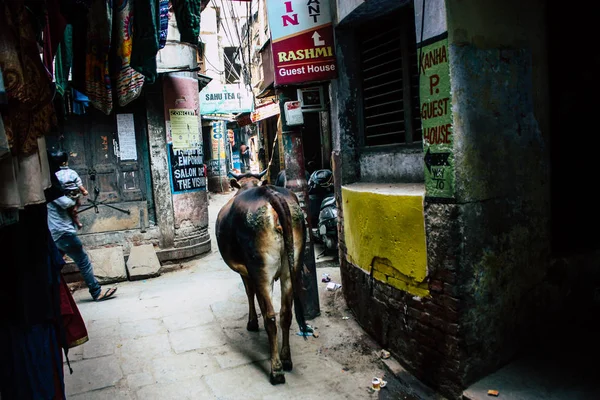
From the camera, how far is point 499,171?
3361 millimetres

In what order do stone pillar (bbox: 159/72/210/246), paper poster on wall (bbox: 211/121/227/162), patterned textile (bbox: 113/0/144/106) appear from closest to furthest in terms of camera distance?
patterned textile (bbox: 113/0/144/106)
stone pillar (bbox: 159/72/210/246)
paper poster on wall (bbox: 211/121/227/162)

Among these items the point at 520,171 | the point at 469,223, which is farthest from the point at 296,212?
the point at 520,171

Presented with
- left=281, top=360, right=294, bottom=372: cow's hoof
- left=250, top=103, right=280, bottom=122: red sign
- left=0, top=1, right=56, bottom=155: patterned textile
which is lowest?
left=281, top=360, right=294, bottom=372: cow's hoof

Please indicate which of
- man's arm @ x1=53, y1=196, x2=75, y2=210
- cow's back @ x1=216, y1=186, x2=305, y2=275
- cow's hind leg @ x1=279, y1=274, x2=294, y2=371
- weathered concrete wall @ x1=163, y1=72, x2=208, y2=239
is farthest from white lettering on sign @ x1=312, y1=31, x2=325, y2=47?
weathered concrete wall @ x1=163, y1=72, x2=208, y2=239

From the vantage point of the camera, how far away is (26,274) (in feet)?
8.66

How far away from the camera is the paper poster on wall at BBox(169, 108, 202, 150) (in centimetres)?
839

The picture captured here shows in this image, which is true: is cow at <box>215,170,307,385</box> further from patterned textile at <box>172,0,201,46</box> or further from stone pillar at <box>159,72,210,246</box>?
stone pillar at <box>159,72,210,246</box>

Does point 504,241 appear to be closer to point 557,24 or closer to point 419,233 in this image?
point 419,233

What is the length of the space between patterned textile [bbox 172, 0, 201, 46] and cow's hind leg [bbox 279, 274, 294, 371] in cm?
259

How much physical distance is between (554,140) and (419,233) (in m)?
1.45

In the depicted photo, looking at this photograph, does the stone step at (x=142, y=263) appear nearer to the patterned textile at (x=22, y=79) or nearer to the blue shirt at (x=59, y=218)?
the blue shirt at (x=59, y=218)

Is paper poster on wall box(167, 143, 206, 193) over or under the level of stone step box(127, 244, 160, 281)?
over

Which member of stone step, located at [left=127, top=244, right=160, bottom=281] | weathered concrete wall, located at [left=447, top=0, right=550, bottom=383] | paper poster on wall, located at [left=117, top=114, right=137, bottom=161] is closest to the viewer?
weathered concrete wall, located at [left=447, top=0, right=550, bottom=383]

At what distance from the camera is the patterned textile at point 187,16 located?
421cm
